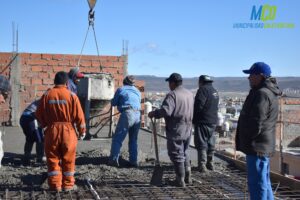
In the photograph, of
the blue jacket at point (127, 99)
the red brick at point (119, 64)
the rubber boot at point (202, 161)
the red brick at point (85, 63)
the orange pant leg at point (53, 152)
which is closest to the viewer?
the orange pant leg at point (53, 152)

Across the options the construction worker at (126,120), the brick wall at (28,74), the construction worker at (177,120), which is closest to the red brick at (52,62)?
the brick wall at (28,74)

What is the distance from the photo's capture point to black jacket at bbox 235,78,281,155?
5.34 metres

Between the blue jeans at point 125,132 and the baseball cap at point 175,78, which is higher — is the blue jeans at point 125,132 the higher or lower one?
the lower one

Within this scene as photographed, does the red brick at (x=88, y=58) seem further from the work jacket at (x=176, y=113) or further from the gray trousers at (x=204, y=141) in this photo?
the work jacket at (x=176, y=113)

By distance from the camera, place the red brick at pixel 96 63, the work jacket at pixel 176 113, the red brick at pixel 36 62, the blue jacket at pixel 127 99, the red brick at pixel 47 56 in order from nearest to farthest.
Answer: the work jacket at pixel 176 113
the blue jacket at pixel 127 99
the red brick at pixel 36 62
the red brick at pixel 47 56
the red brick at pixel 96 63

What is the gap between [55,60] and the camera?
555 inches

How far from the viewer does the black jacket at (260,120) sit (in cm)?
534

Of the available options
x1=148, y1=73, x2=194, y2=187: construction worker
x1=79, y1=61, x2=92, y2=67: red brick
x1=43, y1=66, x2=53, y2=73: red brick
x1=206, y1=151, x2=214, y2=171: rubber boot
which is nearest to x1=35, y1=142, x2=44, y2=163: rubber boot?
x1=148, y1=73, x2=194, y2=187: construction worker

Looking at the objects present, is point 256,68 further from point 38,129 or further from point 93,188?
point 38,129

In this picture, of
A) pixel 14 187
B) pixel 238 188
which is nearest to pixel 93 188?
pixel 14 187

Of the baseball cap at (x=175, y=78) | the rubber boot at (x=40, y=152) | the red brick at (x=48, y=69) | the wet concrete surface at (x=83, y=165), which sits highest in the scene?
the red brick at (x=48, y=69)

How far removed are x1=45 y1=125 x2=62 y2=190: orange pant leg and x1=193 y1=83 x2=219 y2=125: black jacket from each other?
2785mm

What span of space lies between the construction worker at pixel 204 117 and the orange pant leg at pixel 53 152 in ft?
9.06

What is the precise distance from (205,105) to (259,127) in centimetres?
295
